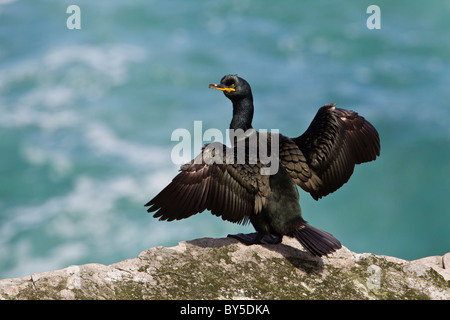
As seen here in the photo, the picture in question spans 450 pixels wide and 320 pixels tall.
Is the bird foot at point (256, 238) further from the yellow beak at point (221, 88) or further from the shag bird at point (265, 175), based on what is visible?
the yellow beak at point (221, 88)

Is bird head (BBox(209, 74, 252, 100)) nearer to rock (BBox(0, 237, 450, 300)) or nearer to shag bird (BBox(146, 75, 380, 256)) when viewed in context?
shag bird (BBox(146, 75, 380, 256))

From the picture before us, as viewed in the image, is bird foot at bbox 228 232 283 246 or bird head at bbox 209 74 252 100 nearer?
bird foot at bbox 228 232 283 246

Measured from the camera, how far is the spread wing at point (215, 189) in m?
5.77

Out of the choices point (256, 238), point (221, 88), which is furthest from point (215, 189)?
point (221, 88)

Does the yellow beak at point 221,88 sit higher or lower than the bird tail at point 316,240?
higher

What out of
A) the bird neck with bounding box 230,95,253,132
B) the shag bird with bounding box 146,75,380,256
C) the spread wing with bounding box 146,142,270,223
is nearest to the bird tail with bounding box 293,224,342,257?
the shag bird with bounding box 146,75,380,256

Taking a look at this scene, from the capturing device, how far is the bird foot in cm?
607

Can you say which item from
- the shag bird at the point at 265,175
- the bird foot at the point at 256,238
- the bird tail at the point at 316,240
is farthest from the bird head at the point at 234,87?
the bird tail at the point at 316,240

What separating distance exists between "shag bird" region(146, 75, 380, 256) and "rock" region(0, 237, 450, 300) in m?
0.26
